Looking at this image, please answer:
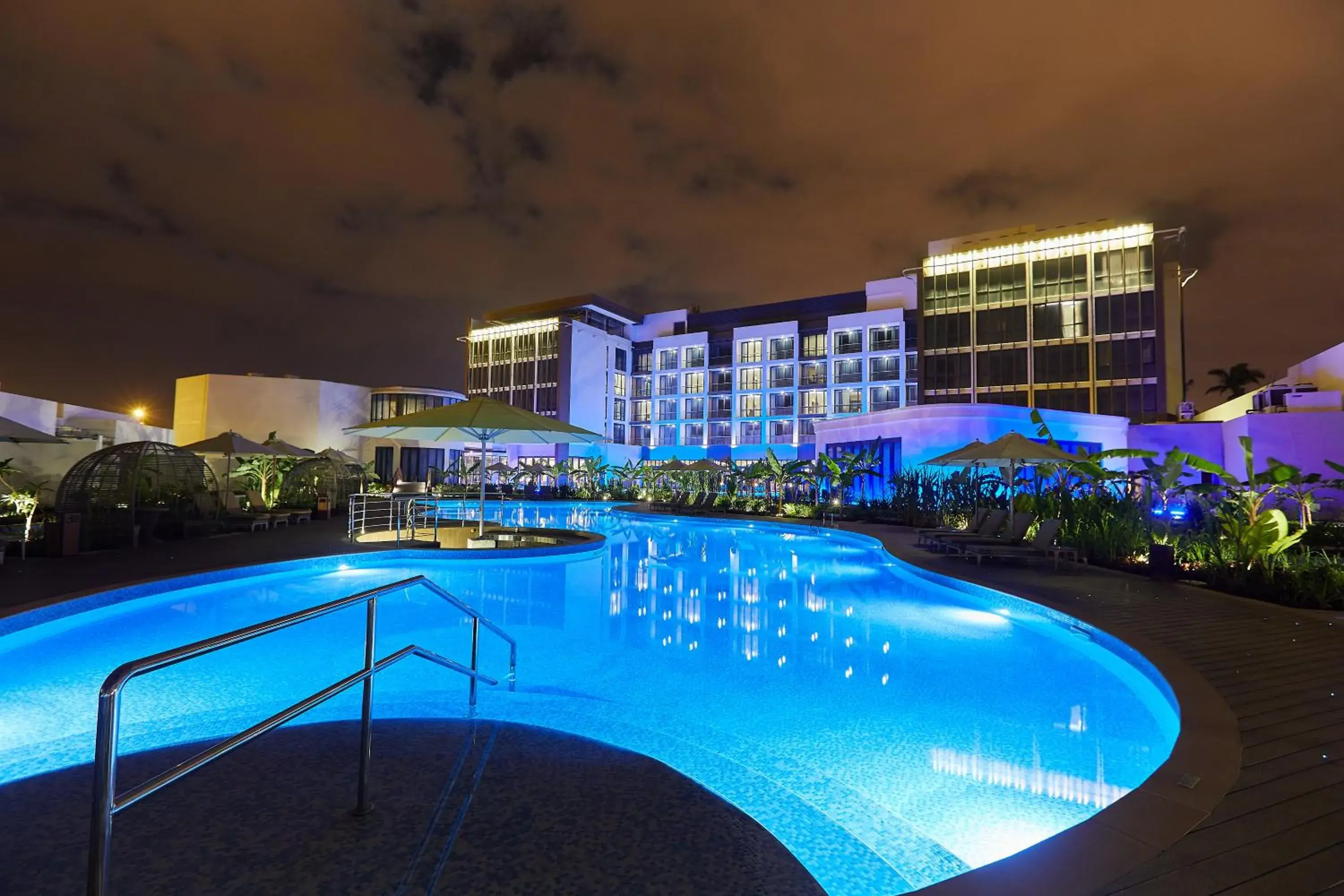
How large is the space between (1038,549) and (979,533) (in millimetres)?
2283

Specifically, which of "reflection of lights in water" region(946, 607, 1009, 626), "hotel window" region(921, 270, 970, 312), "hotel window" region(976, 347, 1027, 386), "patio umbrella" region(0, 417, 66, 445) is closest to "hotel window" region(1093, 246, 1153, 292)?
"hotel window" region(976, 347, 1027, 386)

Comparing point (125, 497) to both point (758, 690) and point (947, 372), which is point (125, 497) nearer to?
point (758, 690)

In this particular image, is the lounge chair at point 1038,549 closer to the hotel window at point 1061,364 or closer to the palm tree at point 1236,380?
the hotel window at point 1061,364

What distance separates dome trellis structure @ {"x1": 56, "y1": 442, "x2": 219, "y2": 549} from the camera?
39.8 feet

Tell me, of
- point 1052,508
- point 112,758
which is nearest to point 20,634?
point 112,758

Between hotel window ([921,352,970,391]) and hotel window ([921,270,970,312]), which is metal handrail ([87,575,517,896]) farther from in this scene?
hotel window ([921,270,970,312])

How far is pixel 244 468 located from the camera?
21234 mm

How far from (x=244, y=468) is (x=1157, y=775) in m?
24.1

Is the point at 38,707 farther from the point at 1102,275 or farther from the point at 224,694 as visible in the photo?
the point at 1102,275

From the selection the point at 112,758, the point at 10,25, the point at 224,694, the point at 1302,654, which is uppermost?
the point at 10,25

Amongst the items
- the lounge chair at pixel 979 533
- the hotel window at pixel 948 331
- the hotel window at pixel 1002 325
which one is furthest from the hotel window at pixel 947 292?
the lounge chair at pixel 979 533

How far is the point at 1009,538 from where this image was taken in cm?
1196

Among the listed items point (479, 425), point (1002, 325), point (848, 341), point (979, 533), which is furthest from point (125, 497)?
point (848, 341)

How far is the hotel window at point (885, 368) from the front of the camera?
1832 inches
